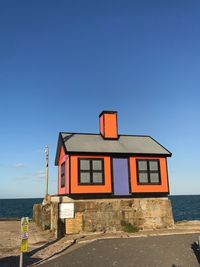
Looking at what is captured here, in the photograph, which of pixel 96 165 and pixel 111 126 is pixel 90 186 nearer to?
pixel 96 165

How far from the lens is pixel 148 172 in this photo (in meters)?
22.9

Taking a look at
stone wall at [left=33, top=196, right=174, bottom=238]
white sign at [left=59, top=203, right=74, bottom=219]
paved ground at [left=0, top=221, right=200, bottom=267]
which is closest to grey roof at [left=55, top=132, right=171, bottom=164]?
stone wall at [left=33, top=196, right=174, bottom=238]

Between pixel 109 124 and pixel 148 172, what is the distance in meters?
5.00

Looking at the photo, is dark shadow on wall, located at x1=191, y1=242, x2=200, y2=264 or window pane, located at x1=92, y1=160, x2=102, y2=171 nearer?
dark shadow on wall, located at x1=191, y1=242, x2=200, y2=264

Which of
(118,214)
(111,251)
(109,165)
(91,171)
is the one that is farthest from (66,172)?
(111,251)

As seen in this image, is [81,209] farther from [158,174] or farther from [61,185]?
[158,174]

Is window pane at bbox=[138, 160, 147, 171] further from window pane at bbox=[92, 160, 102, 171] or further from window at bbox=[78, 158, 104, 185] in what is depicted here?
window pane at bbox=[92, 160, 102, 171]

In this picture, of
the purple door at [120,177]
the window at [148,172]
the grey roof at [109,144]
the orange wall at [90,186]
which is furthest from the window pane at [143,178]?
the orange wall at [90,186]

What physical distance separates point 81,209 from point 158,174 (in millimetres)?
6627

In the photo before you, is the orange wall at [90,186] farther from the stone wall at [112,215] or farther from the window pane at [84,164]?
the stone wall at [112,215]

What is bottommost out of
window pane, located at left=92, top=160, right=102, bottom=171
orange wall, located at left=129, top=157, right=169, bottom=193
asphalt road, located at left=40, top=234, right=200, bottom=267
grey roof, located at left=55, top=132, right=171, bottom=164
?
asphalt road, located at left=40, top=234, right=200, bottom=267

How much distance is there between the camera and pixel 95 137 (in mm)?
24516

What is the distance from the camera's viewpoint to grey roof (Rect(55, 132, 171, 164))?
22.2m

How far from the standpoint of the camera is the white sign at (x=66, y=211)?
19438mm
